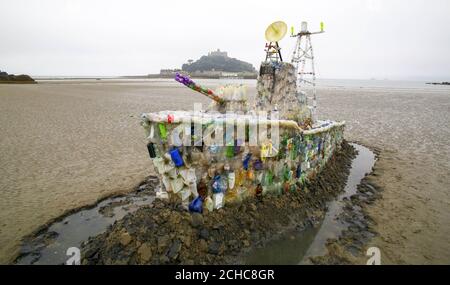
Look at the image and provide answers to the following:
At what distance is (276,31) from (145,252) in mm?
7927

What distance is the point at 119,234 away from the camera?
19.0 ft

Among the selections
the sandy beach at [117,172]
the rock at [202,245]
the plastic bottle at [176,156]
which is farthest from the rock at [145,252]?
the sandy beach at [117,172]

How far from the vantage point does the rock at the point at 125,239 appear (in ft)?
18.3

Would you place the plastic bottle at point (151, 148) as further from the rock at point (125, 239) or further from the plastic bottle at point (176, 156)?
the rock at point (125, 239)

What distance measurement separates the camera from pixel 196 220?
6.24 m

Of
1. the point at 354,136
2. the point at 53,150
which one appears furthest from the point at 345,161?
the point at 53,150

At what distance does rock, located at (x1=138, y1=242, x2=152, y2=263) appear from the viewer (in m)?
5.40

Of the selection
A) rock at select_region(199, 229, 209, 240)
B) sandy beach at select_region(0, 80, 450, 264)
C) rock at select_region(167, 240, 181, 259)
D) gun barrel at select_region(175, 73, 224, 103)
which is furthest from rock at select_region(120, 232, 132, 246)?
gun barrel at select_region(175, 73, 224, 103)

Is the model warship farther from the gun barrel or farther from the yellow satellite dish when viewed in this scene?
the yellow satellite dish

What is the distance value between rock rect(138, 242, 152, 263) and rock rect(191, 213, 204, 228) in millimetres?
1069

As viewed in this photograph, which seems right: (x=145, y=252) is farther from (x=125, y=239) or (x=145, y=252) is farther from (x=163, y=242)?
(x=125, y=239)

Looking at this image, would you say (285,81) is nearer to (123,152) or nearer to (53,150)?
(123,152)
